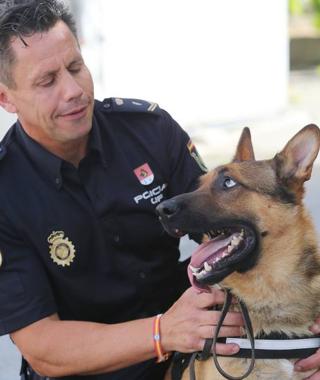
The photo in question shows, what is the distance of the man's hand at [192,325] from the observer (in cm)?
231

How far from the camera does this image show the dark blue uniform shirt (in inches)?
98.7

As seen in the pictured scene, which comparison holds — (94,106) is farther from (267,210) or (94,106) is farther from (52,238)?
(267,210)

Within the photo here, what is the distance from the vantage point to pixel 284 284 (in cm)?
244

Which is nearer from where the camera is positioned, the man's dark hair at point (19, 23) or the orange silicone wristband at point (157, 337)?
the orange silicone wristband at point (157, 337)

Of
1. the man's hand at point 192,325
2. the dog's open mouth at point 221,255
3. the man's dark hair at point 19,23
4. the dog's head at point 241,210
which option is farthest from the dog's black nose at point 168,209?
the man's dark hair at point 19,23

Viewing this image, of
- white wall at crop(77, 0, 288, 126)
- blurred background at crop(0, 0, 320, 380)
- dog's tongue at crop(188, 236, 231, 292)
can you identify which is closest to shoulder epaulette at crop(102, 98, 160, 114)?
dog's tongue at crop(188, 236, 231, 292)

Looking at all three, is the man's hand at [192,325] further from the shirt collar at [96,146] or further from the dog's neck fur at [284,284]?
the shirt collar at [96,146]

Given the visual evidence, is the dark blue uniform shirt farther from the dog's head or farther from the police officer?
the dog's head

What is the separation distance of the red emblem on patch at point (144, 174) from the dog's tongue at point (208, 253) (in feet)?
1.43

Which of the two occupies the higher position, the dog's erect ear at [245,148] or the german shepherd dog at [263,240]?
the dog's erect ear at [245,148]

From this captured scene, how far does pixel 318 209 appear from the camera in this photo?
18.8 feet

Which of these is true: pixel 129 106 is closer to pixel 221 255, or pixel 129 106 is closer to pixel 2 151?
pixel 2 151

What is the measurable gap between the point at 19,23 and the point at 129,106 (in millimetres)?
561

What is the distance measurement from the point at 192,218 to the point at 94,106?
0.72 m
